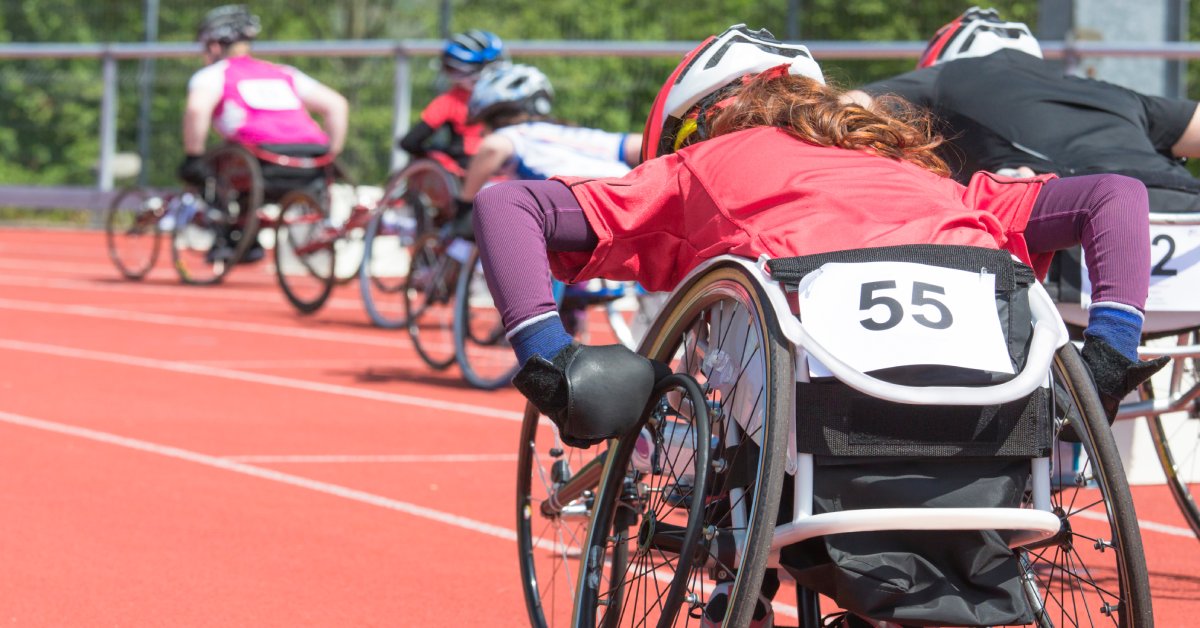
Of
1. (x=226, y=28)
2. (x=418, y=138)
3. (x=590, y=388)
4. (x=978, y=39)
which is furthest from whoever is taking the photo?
(x=226, y=28)

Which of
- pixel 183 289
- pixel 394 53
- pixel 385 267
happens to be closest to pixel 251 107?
pixel 385 267

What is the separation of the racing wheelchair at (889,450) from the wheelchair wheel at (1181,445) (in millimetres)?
2149

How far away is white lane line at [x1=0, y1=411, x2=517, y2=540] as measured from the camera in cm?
584

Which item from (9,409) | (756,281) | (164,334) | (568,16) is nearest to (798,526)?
(756,281)

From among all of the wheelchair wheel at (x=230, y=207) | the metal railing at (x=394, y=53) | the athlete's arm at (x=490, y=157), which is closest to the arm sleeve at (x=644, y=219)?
the athlete's arm at (x=490, y=157)

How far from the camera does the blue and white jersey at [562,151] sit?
26.7 ft

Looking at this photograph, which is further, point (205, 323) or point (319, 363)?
point (205, 323)

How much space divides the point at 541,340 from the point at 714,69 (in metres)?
0.74

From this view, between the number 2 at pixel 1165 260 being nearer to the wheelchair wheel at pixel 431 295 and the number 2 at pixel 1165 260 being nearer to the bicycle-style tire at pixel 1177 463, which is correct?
the bicycle-style tire at pixel 1177 463

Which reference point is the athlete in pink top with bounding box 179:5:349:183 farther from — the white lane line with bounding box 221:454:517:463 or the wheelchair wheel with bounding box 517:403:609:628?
the wheelchair wheel with bounding box 517:403:609:628

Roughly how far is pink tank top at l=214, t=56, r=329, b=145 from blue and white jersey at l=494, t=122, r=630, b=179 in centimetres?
483

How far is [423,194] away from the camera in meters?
11.1

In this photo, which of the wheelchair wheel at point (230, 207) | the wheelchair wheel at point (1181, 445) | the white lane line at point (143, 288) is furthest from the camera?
the white lane line at point (143, 288)

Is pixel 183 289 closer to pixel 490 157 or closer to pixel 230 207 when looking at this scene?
pixel 230 207
